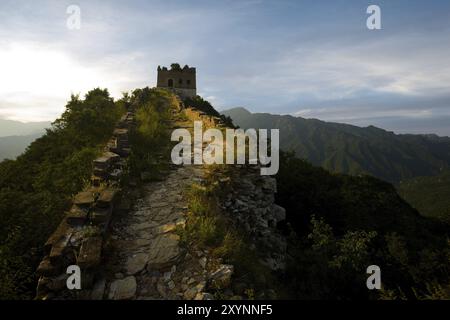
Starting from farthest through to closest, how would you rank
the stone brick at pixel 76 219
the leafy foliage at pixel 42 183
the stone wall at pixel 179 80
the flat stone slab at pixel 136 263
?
the stone wall at pixel 179 80 < the stone brick at pixel 76 219 < the leafy foliage at pixel 42 183 < the flat stone slab at pixel 136 263

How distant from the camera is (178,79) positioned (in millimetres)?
47594

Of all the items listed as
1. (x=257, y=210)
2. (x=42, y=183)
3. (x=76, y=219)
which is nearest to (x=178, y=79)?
(x=42, y=183)

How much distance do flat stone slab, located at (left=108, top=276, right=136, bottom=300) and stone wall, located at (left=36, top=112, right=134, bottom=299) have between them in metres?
0.38

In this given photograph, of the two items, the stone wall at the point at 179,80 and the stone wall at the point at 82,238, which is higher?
the stone wall at the point at 179,80

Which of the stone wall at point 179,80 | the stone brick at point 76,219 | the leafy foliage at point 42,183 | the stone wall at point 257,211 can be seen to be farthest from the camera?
the stone wall at point 179,80

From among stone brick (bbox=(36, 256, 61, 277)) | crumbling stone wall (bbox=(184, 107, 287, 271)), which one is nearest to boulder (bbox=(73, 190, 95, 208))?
stone brick (bbox=(36, 256, 61, 277))

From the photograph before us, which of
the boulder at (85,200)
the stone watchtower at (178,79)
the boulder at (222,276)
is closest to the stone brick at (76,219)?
the boulder at (85,200)

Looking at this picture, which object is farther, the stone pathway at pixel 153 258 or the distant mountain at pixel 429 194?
the distant mountain at pixel 429 194

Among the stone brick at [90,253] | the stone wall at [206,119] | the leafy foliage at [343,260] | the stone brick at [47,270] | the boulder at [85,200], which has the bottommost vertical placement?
the leafy foliage at [343,260]

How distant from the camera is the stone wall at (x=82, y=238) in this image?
4.56 m

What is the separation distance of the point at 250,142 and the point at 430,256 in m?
6.68

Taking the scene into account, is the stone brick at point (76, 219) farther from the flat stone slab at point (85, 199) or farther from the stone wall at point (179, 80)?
the stone wall at point (179, 80)

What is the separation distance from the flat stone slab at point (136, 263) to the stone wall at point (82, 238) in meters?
0.57

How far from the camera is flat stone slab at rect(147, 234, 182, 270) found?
16.9ft
